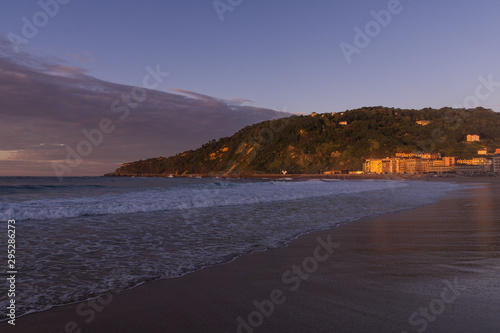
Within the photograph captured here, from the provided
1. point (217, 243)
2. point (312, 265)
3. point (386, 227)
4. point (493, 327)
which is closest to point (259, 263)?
point (312, 265)

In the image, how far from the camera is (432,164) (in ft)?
433

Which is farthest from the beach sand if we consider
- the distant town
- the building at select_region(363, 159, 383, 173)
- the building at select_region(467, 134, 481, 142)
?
the building at select_region(467, 134, 481, 142)

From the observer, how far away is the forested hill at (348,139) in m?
150

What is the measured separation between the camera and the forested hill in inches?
5925

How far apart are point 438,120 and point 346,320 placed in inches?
7233

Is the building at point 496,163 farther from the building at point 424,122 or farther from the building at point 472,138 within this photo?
the building at point 424,122

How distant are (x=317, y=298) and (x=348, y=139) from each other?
16570 cm

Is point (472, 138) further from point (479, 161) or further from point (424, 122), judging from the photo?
point (479, 161)

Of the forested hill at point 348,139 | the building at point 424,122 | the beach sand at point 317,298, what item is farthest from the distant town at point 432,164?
the beach sand at point 317,298

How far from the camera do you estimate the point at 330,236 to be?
27.7ft

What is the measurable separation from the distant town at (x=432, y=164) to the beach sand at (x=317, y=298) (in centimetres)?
13643

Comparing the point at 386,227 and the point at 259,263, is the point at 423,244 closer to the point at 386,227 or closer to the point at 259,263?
the point at 386,227

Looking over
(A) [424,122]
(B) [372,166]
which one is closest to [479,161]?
(B) [372,166]

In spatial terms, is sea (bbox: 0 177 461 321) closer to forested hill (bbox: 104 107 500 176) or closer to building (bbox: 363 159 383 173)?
building (bbox: 363 159 383 173)
